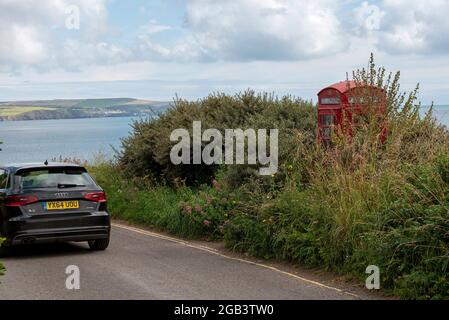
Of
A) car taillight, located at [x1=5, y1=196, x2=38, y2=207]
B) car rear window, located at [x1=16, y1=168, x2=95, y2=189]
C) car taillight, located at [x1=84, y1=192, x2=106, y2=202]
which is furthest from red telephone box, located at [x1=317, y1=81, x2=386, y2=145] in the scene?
car taillight, located at [x1=5, y1=196, x2=38, y2=207]

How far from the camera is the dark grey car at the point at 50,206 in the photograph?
489 inches

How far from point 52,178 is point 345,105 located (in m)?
6.50

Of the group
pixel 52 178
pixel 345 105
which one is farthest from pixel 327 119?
pixel 52 178

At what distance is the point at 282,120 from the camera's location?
1673 centimetres

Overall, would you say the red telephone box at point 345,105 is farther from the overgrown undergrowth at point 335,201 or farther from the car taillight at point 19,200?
the car taillight at point 19,200

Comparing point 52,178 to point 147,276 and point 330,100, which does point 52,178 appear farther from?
point 330,100

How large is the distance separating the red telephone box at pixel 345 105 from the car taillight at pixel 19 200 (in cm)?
574

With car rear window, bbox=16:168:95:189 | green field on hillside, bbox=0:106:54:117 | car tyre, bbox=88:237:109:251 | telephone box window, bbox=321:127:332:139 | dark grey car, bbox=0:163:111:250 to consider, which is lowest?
car tyre, bbox=88:237:109:251

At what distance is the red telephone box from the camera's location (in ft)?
48.4

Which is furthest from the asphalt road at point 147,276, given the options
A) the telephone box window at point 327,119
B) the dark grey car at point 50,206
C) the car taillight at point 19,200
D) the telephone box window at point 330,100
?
the telephone box window at point 330,100

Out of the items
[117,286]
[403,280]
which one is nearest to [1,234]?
[117,286]

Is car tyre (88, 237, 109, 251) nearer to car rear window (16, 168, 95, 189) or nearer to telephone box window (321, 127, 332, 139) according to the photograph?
car rear window (16, 168, 95, 189)

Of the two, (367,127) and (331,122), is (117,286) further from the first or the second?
(331,122)
